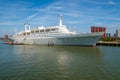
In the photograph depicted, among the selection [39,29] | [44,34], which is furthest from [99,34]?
[39,29]

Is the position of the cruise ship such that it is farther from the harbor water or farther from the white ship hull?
the harbor water

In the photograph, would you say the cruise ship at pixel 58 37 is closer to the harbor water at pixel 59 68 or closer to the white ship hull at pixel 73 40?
the white ship hull at pixel 73 40

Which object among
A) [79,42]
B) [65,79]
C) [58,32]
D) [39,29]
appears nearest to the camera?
[65,79]

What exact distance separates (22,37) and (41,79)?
192 feet

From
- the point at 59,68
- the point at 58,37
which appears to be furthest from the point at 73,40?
the point at 59,68

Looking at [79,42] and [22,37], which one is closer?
[79,42]

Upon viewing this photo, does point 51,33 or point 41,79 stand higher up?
point 51,33

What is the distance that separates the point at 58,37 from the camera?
49781 mm

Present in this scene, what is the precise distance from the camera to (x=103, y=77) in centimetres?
1081

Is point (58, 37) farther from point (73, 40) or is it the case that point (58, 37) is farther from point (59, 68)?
point (59, 68)

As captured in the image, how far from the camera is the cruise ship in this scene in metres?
43.9

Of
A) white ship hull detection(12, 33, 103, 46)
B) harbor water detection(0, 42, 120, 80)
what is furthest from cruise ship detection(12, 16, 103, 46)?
harbor water detection(0, 42, 120, 80)

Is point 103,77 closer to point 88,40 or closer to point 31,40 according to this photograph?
point 88,40

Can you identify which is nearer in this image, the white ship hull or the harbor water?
the harbor water
